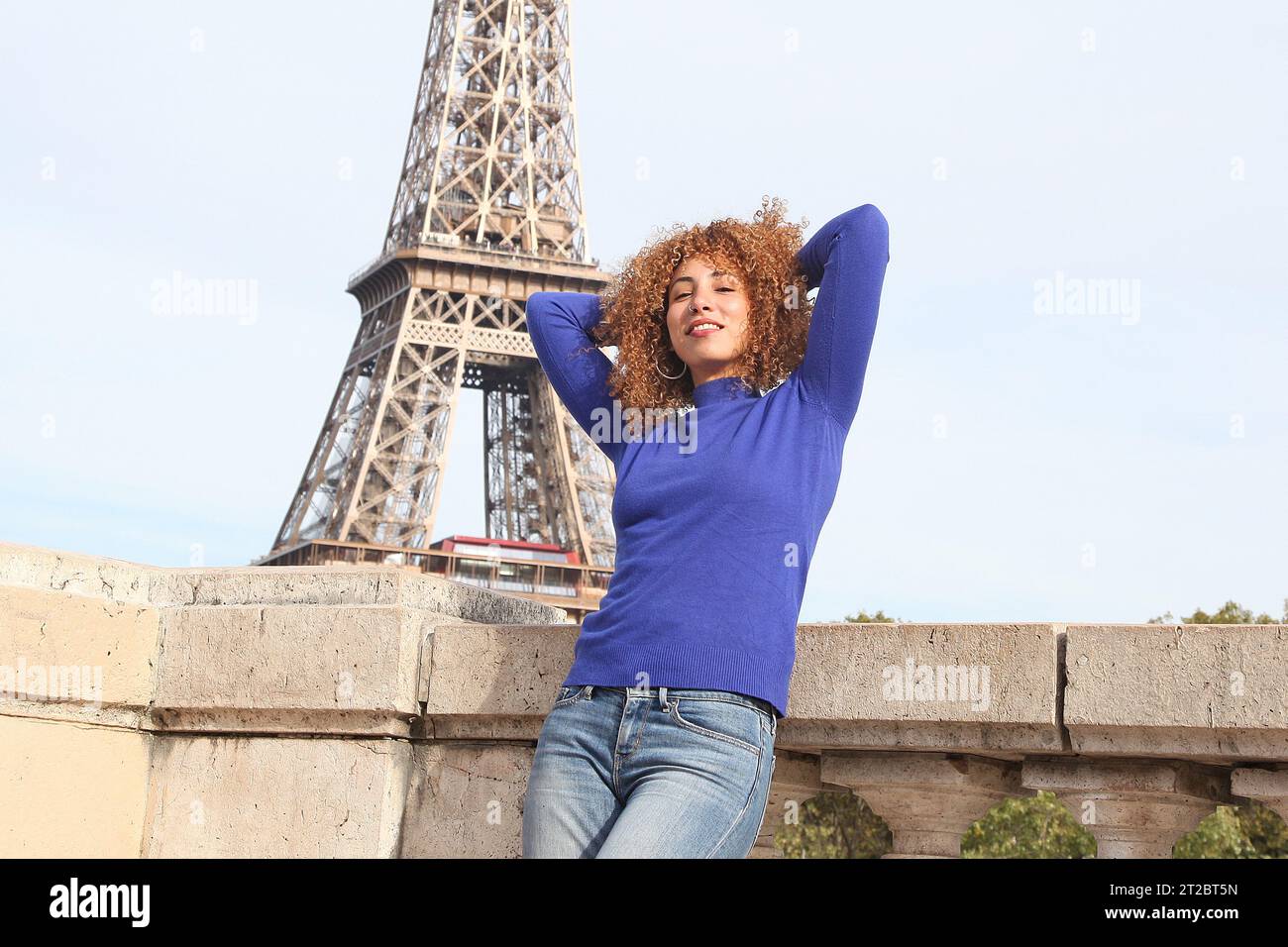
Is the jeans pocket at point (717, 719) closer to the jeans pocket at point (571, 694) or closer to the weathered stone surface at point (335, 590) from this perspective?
the jeans pocket at point (571, 694)

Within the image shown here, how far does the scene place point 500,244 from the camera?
48.2m

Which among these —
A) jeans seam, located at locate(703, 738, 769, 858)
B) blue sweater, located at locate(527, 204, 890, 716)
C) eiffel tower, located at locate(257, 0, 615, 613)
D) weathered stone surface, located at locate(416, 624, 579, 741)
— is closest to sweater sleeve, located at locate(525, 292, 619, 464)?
blue sweater, located at locate(527, 204, 890, 716)

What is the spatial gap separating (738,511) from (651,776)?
0.64 metres

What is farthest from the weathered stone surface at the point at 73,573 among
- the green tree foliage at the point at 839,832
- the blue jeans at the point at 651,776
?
the green tree foliage at the point at 839,832

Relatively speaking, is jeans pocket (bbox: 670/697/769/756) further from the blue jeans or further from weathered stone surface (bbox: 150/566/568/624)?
weathered stone surface (bbox: 150/566/568/624)

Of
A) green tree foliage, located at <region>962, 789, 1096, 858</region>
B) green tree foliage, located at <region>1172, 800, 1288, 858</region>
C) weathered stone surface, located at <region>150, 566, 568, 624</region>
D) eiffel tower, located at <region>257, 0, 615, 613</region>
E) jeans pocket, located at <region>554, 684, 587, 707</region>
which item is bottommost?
jeans pocket, located at <region>554, 684, 587, 707</region>

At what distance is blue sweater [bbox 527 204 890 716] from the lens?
3.62 m

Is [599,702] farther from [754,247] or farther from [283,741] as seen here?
[283,741]

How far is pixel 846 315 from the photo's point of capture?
13.0 feet

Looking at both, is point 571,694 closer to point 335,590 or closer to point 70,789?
point 335,590

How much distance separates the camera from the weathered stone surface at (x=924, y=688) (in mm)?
4191

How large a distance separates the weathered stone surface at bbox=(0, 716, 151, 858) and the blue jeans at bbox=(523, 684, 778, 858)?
1919mm
